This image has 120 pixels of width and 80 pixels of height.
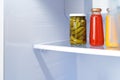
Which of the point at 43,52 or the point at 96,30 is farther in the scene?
the point at 43,52

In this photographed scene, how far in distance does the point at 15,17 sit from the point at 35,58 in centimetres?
33

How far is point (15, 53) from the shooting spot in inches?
46.8

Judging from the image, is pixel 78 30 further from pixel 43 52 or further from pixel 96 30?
pixel 43 52

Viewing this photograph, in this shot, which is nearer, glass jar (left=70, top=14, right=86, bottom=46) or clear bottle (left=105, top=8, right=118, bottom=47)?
clear bottle (left=105, top=8, right=118, bottom=47)

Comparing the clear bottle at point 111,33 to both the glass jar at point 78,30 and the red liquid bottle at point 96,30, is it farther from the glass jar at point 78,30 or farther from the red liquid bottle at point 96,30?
the glass jar at point 78,30

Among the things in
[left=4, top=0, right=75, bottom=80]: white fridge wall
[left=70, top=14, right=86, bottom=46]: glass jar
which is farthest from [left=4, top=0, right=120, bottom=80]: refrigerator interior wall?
[left=70, top=14, right=86, bottom=46]: glass jar

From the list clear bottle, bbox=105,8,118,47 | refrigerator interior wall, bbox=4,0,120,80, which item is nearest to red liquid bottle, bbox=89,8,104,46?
clear bottle, bbox=105,8,118,47

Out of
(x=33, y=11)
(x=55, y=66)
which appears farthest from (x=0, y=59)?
(x=55, y=66)

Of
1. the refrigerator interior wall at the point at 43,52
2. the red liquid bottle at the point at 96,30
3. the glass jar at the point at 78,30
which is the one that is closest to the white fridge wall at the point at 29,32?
the refrigerator interior wall at the point at 43,52

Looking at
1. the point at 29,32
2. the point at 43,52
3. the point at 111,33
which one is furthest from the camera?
the point at 43,52

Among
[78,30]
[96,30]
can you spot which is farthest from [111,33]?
[78,30]

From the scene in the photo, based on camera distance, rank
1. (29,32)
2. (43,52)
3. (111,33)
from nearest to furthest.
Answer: (111,33), (29,32), (43,52)

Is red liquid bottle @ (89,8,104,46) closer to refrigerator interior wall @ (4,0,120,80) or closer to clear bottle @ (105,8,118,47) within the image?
clear bottle @ (105,8,118,47)

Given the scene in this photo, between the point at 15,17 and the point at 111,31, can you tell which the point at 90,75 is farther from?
the point at 15,17
